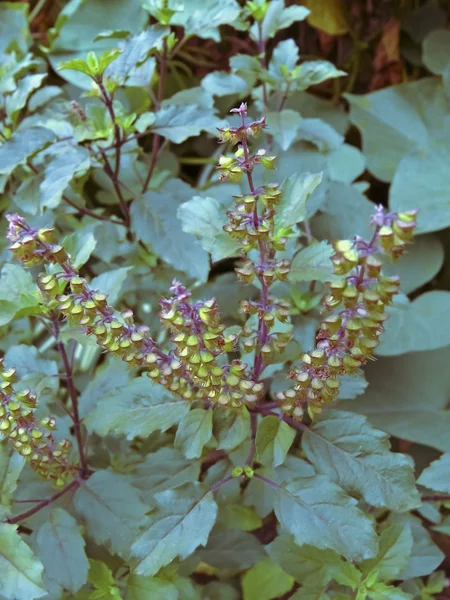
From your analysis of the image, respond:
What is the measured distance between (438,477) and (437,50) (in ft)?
3.28

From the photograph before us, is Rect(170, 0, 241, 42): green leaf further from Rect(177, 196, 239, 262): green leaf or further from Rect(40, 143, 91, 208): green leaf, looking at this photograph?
Rect(177, 196, 239, 262): green leaf

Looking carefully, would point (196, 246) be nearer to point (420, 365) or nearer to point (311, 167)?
point (311, 167)

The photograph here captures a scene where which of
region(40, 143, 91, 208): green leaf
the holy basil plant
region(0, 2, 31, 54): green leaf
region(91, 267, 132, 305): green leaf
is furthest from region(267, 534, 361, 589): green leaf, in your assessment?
region(0, 2, 31, 54): green leaf

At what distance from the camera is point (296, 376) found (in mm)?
494

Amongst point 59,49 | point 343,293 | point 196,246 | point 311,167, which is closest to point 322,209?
point 311,167

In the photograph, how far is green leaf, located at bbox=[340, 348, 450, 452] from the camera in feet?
2.88

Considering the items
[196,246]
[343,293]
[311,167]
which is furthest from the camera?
[311,167]

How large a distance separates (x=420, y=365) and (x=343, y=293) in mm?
659

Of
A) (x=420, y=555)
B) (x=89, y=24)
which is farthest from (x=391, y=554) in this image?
(x=89, y=24)

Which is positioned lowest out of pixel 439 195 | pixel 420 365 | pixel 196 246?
pixel 420 365

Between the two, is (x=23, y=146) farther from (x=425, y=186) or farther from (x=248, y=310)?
(x=425, y=186)

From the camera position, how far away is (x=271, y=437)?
0.56 metres

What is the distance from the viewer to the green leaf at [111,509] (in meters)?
0.62

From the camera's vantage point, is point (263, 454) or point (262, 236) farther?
point (263, 454)
